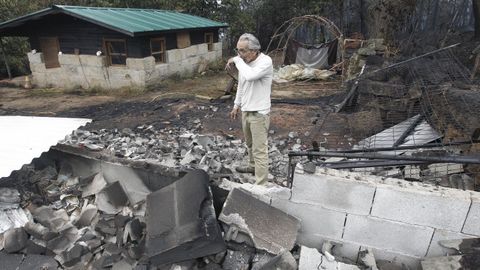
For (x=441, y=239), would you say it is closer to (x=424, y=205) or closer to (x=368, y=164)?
(x=424, y=205)

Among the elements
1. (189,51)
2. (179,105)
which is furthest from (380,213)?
(189,51)

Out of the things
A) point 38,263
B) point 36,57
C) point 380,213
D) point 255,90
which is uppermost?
point 255,90

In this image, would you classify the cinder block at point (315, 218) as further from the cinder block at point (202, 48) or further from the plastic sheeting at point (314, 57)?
the cinder block at point (202, 48)

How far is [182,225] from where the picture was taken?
9.26ft

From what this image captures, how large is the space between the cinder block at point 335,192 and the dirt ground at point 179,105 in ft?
9.18

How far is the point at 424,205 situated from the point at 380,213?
348 millimetres

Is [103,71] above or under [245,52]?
under

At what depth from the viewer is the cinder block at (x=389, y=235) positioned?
2797 millimetres

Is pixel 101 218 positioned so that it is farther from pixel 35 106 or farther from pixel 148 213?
pixel 35 106

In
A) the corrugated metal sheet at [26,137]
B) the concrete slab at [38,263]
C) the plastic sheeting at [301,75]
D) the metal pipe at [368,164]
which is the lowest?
the concrete slab at [38,263]

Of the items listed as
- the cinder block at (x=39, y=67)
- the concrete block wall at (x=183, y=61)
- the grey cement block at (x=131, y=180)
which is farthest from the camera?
the cinder block at (x=39, y=67)

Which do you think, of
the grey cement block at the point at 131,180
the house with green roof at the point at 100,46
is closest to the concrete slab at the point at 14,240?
the grey cement block at the point at 131,180

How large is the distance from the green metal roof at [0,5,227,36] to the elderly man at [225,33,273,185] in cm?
856

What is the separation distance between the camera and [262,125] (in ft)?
13.3
